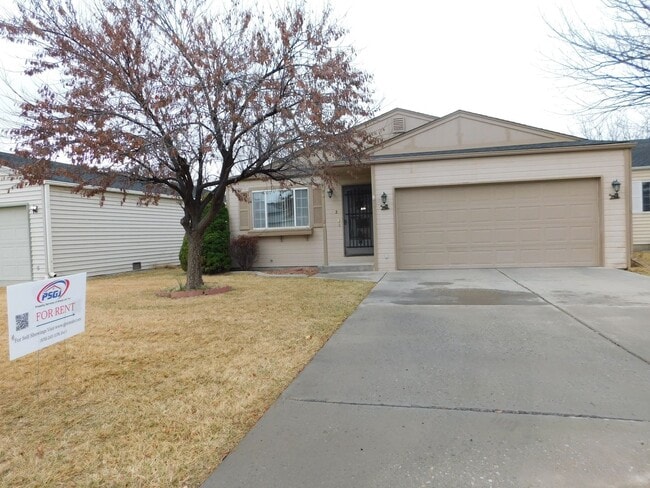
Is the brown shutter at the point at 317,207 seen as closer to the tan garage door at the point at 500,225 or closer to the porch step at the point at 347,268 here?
the porch step at the point at 347,268

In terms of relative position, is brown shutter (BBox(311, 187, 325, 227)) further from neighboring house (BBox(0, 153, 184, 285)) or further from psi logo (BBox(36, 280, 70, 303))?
psi logo (BBox(36, 280, 70, 303))

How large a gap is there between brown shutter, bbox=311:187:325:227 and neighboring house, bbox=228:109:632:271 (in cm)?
3

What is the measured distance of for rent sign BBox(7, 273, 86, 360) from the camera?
3377mm

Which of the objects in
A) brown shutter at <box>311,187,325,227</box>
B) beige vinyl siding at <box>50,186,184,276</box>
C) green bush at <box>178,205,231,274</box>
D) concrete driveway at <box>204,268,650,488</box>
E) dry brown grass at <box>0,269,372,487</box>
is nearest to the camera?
concrete driveway at <box>204,268,650,488</box>

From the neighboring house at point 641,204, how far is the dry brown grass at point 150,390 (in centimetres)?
1504

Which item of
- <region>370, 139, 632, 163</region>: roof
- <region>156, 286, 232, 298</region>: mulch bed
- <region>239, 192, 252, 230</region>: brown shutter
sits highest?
<region>370, 139, 632, 163</region>: roof

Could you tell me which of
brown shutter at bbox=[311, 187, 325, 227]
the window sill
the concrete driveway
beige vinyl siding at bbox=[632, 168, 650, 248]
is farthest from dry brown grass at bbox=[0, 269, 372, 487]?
beige vinyl siding at bbox=[632, 168, 650, 248]

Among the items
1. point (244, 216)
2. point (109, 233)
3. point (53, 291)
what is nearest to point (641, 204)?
point (244, 216)

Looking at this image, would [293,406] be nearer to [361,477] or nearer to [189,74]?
[361,477]

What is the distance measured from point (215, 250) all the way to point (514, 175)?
8.64 meters

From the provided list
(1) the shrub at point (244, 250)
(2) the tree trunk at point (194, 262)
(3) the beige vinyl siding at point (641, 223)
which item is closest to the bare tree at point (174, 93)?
(2) the tree trunk at point (194, 262)

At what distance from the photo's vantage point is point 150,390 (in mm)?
3629

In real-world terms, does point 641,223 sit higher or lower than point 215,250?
higher

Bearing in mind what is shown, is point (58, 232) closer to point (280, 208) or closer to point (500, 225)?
point (280, 208)
